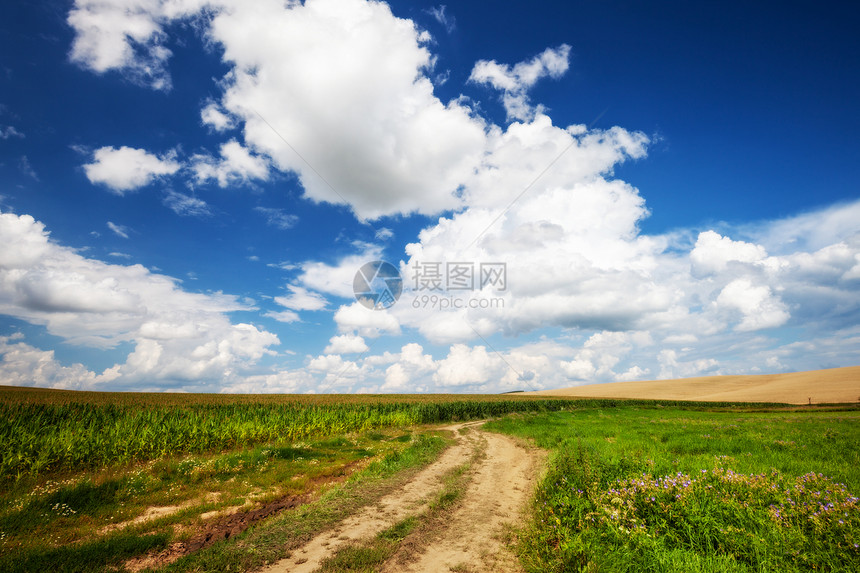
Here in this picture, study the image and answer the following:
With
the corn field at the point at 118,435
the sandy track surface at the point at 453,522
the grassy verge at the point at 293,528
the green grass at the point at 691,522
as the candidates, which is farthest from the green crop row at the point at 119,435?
the green grass at the point at 691,522

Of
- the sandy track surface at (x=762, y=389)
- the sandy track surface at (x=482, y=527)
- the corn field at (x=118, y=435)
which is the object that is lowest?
the sandy track surface at (x=762, y=389)

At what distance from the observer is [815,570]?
184 inches

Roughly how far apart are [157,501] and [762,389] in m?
121

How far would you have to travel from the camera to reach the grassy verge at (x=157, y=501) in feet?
20.7

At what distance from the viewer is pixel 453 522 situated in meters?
7.73

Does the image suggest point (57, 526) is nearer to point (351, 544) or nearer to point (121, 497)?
point (121, 497)

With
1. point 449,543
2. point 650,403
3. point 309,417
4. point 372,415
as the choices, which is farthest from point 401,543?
point 650,403

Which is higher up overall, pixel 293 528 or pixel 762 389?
pixel 293 528

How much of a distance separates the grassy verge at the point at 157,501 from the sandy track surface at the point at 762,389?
9163cm

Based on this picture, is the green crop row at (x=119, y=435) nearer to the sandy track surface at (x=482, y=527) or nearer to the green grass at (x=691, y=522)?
the sandy track surface at (x=482, y=527)

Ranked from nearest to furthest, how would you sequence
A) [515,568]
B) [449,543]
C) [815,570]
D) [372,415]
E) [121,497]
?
[815,570] < [515,568] < [449,543] < [121,497] < [372,415]

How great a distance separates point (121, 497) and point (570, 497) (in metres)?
11.2

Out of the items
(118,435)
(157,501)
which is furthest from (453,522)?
(118,435)

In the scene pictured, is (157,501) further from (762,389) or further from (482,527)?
(762,389)
